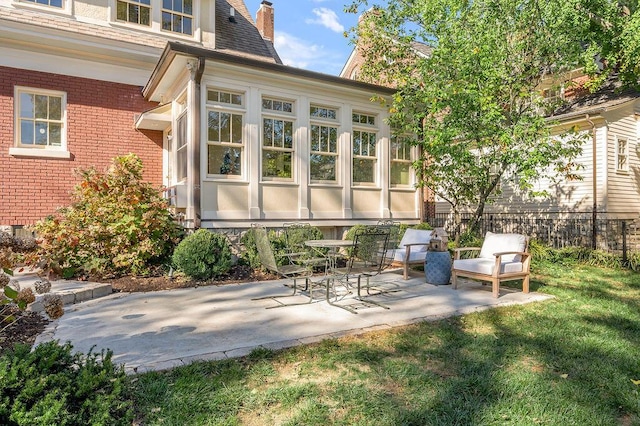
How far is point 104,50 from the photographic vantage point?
31.3 feet

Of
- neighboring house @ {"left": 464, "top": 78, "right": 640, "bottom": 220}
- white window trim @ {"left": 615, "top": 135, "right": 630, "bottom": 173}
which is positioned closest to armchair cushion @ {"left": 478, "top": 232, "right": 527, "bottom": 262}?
neighboring house @ {"left": 464, "top": 78, "right": 640, "bottom": 220}

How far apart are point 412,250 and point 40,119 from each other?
888 cm

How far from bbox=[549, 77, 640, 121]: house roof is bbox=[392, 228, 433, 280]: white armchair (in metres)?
8.18

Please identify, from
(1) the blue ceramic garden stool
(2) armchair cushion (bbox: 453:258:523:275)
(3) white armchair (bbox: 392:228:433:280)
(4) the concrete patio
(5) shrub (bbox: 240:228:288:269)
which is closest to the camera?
(4) the concrete patio

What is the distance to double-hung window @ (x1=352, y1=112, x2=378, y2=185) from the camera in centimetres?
1014

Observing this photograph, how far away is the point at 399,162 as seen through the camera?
1095 cm

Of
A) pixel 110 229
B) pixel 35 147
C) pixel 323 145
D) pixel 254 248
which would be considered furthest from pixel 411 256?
pixel 35 147

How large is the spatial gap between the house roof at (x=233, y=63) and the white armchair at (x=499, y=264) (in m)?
4.93

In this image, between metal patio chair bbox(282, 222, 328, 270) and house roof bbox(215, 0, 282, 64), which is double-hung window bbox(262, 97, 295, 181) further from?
house roof bbox(215, 0, 282, 64)

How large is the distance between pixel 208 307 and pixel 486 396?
11.9 feet

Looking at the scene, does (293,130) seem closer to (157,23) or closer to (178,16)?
(157,23)

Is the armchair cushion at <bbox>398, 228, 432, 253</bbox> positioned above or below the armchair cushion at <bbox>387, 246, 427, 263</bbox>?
above

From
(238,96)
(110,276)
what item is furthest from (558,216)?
(110,276)

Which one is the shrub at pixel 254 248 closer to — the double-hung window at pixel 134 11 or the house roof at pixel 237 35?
the house roof at pixel 237 35
